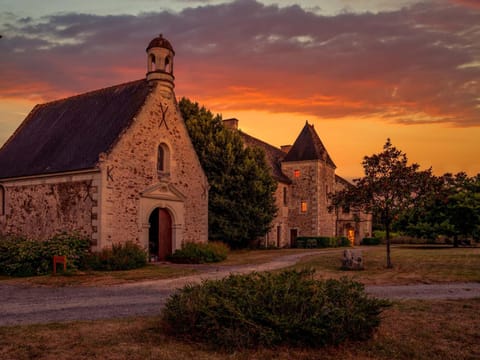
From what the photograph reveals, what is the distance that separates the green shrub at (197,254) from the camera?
69.7 ft

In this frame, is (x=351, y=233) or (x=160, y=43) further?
(x=351, y=233)

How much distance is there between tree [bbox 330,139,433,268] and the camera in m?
17.7

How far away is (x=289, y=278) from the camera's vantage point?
Result: 7.89m

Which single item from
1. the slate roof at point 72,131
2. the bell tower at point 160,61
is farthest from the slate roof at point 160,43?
the slate roof at point 72,131

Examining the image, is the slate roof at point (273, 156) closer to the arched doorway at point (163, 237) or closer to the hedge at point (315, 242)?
the hedge at point (315, 242)

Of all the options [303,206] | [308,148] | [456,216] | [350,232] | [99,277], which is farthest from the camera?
[350,232]

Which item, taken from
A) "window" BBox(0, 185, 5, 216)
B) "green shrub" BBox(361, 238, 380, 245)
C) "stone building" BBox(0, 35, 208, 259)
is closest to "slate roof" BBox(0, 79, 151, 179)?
"stone building" BBox(0, 35, 208, 259)

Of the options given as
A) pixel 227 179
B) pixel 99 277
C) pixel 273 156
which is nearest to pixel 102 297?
pixel 99 277

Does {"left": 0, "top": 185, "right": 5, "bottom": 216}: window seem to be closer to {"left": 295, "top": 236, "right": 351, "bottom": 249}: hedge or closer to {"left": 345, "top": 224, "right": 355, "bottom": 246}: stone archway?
{"left": 295, "top": 236, "right": 351, "bottom": 249}: hedge

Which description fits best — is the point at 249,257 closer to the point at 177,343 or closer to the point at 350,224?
the point at 177,343

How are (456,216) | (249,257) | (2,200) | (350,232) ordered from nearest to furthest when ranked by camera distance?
(2,200), (249,257), (456,216), (350,232)

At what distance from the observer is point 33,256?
16.5 metres

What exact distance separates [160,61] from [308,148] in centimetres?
2182

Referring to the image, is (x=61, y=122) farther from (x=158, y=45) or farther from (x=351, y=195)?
(x=351, y=195)
